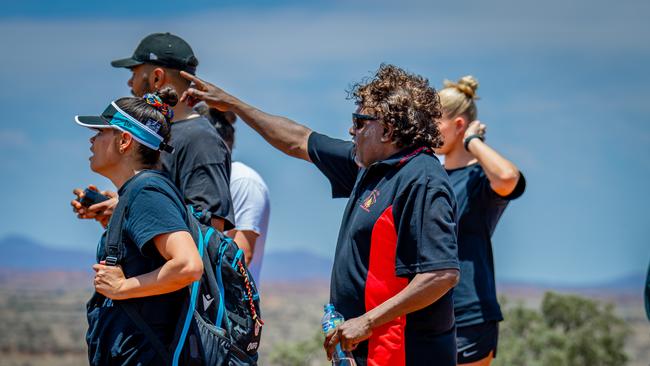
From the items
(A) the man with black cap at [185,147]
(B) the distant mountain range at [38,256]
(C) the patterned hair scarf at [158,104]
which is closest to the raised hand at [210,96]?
(A) the man with black cap at [185,147]

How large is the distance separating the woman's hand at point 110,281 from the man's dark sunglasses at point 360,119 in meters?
1.17

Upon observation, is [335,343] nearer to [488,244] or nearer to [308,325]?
[488,244]

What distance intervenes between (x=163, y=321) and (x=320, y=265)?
146853mm

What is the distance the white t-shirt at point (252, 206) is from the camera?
6.04 meters

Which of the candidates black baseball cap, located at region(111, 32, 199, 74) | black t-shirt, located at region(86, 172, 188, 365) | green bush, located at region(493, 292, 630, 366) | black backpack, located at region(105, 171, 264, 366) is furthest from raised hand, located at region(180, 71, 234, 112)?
green bush, located at region(493, 292, 630, 366)

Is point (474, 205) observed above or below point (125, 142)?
below

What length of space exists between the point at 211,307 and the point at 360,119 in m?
1.01

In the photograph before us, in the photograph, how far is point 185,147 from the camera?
5078mm

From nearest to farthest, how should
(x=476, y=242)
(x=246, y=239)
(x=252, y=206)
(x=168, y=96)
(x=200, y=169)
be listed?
(x=168, y=96) → (x=200, y=169) → (x=476, y=242) → (x=246, y=239) → (x=252, y=206)

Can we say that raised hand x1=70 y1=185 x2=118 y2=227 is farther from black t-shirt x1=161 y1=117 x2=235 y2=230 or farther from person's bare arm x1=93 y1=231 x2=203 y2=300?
person's bare arm x1=93 y1=231 x2=203 y2=300

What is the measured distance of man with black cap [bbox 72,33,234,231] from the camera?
16.4 ft

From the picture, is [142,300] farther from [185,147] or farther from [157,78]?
[157,78]

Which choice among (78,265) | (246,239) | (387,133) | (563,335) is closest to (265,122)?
(387,133)

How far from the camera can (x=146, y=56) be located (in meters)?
5.37
